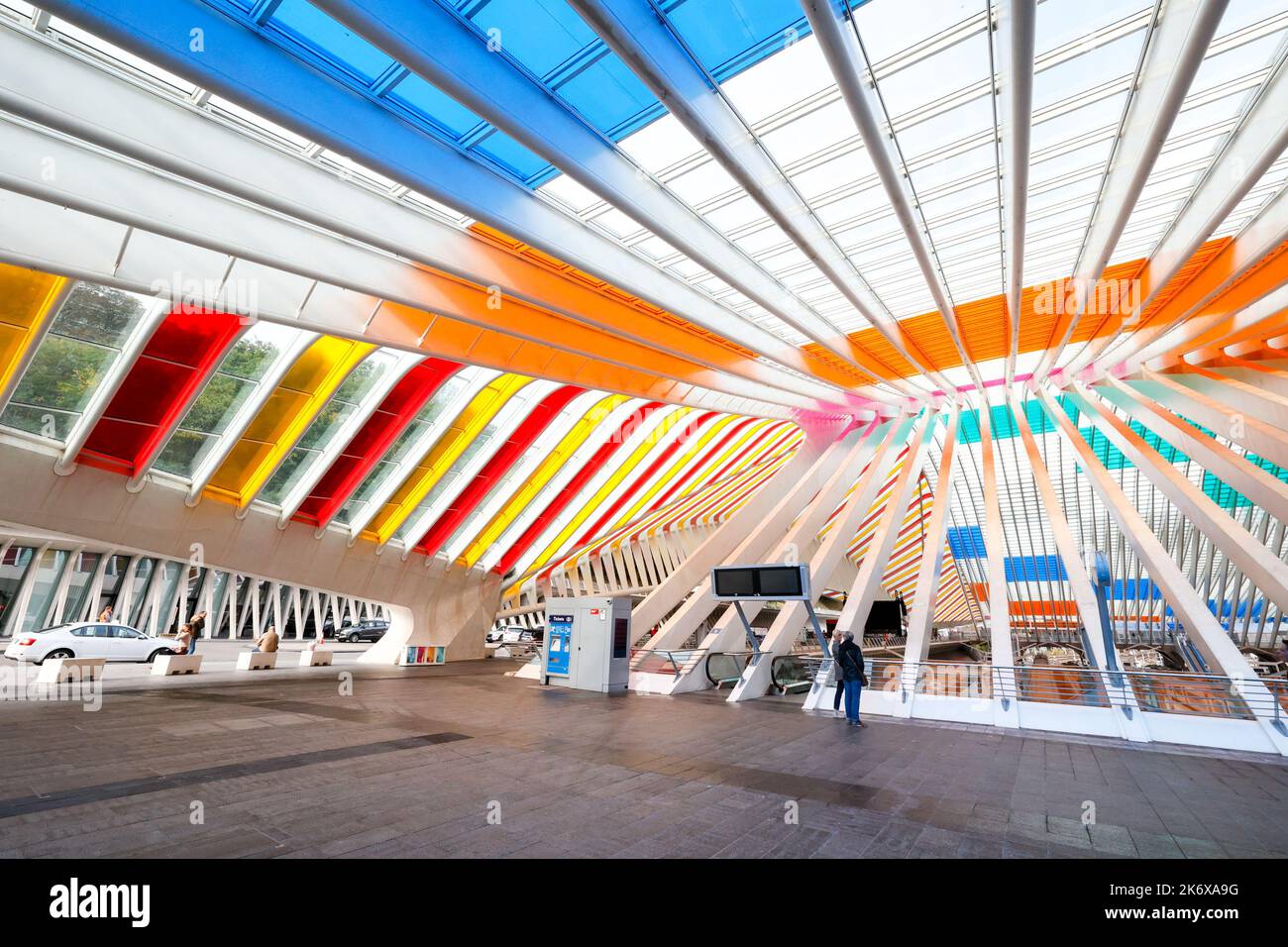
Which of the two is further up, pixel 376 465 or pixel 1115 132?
pixel 1115 132

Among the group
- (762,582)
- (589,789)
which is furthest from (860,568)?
(589,789)

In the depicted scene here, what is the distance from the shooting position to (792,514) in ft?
63.8

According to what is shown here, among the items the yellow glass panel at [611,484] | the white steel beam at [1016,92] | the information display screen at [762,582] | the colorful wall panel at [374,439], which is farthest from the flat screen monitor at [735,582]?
the yellow glass panel at [611,484]

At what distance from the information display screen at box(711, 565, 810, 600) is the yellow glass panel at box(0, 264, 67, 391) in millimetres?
11904

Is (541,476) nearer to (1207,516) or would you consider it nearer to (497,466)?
(497,466)

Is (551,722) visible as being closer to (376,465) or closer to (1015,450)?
(376,465)

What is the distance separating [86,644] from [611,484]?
16224 mm

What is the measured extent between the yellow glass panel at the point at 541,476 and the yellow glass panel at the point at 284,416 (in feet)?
24.7

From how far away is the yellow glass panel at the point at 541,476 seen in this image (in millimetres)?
20312
